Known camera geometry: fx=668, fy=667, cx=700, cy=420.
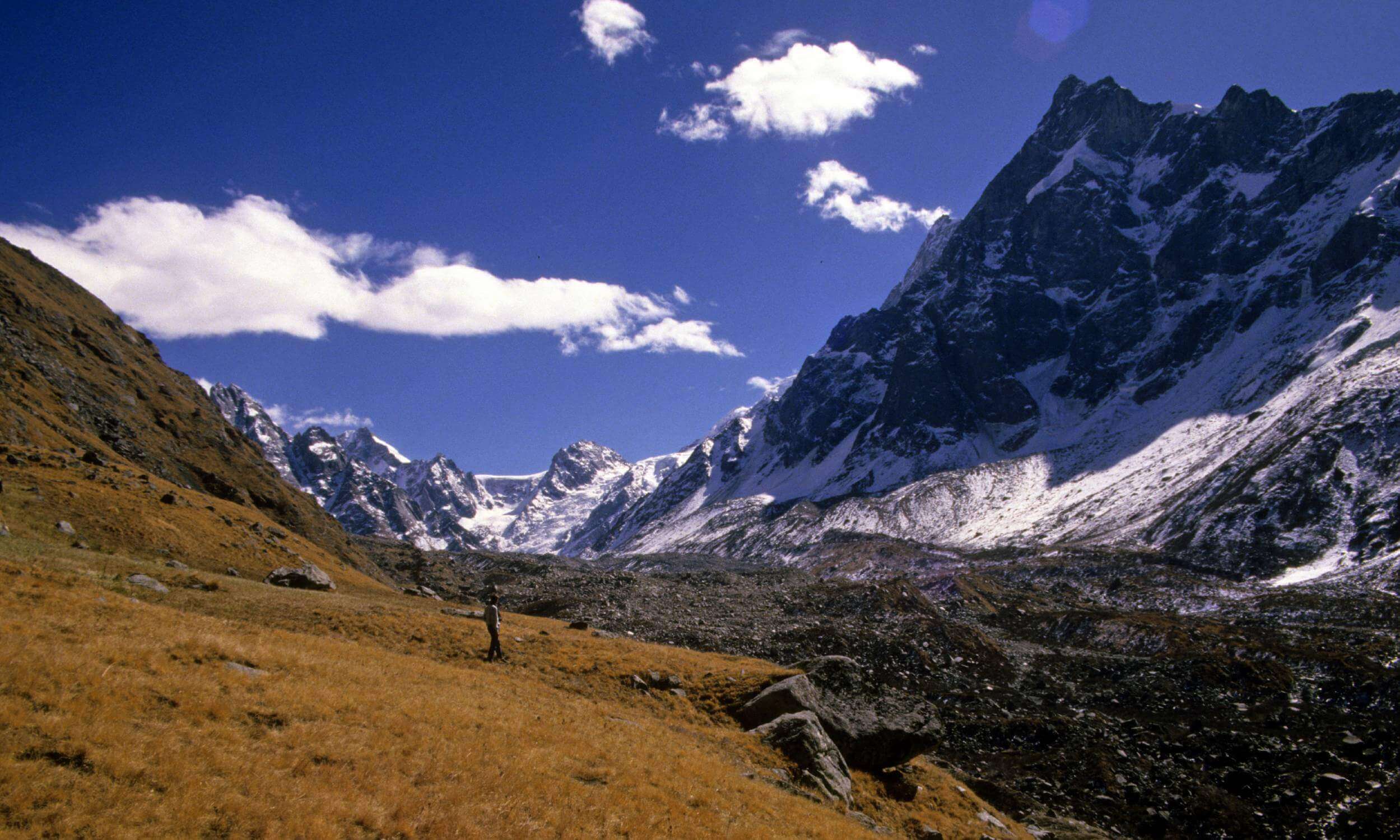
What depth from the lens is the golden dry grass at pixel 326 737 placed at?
11.0 m

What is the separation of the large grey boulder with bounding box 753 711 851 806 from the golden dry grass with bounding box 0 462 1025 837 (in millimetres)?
789

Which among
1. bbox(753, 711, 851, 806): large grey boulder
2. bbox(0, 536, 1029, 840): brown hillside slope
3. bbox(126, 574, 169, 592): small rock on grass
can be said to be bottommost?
bbox(753, 711, 851, 806): large grey boulder

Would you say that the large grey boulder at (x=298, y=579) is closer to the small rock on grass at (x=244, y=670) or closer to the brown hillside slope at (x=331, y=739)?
the brown hillside slope at (x=331, y=739)

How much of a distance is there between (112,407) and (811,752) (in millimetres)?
75704

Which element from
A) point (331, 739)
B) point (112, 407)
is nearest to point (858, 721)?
point (331, 739)

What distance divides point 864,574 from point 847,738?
12915 cm

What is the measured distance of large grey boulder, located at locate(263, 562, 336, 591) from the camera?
4075cm

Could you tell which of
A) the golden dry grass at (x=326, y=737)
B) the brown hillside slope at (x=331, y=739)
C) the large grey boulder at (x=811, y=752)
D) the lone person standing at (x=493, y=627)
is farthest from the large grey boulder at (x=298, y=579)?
the large grey boulder at (x=811, y=752)

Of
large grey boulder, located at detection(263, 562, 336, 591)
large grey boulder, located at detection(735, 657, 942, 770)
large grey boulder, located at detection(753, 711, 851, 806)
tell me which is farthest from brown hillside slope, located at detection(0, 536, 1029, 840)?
large grey boulder, located at detection(263, 562, 336, 591)

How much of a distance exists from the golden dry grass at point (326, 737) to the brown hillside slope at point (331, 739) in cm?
5

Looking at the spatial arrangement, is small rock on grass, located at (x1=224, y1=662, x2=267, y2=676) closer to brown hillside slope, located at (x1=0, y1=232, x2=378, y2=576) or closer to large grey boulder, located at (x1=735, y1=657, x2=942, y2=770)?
large grey boulder, located at (x1=735, y1=657, x2=942, y2=770)

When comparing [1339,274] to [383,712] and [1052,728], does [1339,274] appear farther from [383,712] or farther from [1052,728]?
[383,712]

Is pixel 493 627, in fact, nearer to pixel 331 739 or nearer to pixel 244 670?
pixel 244 670

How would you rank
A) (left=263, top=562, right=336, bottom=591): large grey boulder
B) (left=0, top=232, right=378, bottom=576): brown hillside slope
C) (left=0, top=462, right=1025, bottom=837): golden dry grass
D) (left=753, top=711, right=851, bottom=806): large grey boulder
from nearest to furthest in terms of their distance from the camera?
(left=0, top=462, right=1025, bottom=837): golden dry grass
(left=753, top=711, right=851, bottom=806): large grey boulder
(left=263, top=562, right=336, bottom=591): large grey boulder
(left=0, top=232, right=378, bottom=576): brown hillside slope
